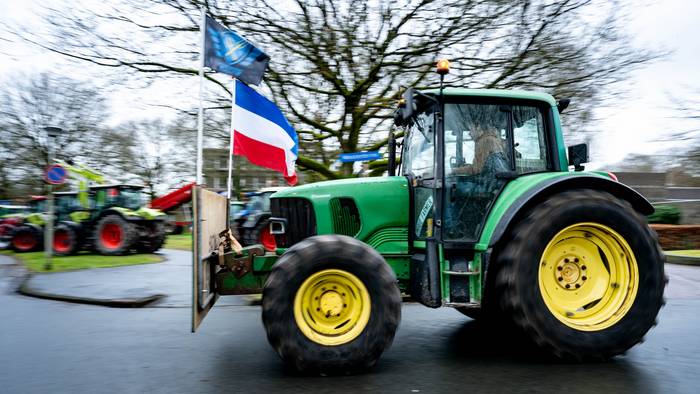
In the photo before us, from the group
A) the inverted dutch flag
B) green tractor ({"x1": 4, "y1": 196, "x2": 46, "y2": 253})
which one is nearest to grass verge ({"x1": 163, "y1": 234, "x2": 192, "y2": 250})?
green tractor ({"x1": 4, "y1": 196, "x2": 46, "y2": 253})

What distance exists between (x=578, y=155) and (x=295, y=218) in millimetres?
2841

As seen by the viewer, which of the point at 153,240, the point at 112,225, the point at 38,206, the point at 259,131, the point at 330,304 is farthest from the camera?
the point at 38,206

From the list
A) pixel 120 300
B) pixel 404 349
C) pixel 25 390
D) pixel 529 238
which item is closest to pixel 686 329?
pixel 529 238

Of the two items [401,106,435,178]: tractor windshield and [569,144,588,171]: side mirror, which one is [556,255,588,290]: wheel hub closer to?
[569,144,588,171]: side mirror

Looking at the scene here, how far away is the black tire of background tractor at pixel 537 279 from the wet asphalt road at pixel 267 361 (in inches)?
7.3

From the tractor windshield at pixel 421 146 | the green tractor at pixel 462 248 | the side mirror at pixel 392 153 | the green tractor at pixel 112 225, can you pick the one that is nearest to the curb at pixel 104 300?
the green tractor at pixel 462 248

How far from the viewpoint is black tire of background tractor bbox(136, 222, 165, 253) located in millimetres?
16094

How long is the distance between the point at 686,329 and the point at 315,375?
4201 millimetres

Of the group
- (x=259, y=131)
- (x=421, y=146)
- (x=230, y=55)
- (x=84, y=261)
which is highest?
(x=230, y=55)

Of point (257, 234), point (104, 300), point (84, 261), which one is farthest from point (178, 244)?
point (104, 300)

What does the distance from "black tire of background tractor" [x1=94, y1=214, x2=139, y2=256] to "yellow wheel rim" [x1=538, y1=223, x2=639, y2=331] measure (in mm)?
13603

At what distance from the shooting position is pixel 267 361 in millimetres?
4379

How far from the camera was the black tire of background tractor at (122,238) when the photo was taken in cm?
1511

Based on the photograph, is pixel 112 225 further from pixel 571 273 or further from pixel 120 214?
pixel 571 273
